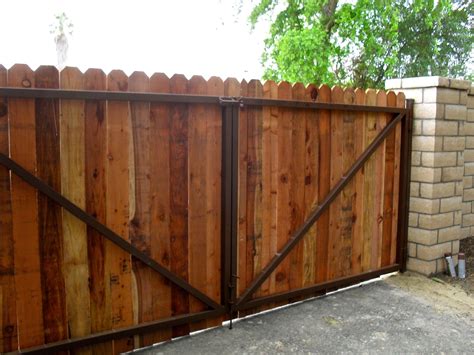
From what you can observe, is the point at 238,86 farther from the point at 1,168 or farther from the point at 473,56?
the point at 473,56

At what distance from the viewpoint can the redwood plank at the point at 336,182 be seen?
12.7 feet

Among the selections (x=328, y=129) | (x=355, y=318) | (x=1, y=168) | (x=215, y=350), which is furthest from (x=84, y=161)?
(x=355, y=318)

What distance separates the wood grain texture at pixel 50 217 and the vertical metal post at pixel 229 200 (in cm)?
114

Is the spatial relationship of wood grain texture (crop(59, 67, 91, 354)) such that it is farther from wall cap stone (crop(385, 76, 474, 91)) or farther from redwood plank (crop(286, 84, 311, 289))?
wall cap stone (crop(385, 76, 474, 91))

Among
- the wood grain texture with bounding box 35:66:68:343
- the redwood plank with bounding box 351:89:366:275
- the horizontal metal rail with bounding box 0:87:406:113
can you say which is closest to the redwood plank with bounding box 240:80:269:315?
the horizontal metal rail with bounding box 0:87:406:113

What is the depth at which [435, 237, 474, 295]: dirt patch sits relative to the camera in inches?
170

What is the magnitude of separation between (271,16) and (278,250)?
11.7 metres

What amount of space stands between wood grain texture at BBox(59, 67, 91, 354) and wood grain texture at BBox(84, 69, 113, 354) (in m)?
0.03

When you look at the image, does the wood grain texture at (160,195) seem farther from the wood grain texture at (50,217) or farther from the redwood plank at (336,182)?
the redwood plank at (336,182)

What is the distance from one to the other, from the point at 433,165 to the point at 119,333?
11.0 feet

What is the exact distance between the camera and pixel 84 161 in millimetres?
2674

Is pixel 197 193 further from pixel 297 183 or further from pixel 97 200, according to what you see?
pixel 297 183

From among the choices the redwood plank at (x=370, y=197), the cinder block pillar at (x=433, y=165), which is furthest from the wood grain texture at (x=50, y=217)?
the cinder block pillar at (x=433, y=165)

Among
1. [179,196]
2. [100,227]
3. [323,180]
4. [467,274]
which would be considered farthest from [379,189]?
[100,227]
